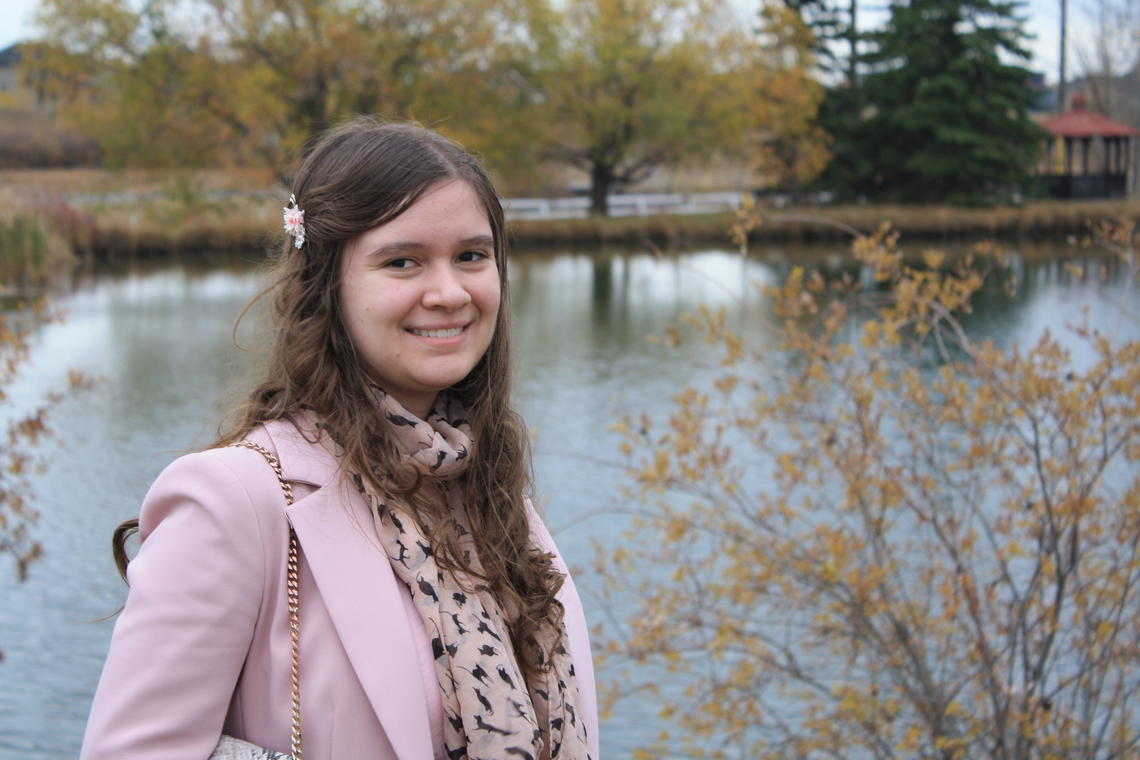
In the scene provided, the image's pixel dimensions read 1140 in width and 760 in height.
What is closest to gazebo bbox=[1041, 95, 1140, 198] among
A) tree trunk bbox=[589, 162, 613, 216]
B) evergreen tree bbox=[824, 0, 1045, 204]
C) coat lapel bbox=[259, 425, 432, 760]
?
evergreen tree bbox=[824, 0, 1045, 204]

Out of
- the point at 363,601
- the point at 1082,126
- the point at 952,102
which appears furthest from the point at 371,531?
the point at 1082,126

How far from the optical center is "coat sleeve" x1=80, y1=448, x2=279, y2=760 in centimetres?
138

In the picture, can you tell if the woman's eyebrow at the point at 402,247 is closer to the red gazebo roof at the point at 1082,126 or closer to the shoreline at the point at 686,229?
the shoreline at the point at 686,229

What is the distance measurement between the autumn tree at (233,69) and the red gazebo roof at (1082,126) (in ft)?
61.7

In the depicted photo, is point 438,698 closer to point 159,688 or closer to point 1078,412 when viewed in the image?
point 159,688

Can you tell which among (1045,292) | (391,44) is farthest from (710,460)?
(391,44)

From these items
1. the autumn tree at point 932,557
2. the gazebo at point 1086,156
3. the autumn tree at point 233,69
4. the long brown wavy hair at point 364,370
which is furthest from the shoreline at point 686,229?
the long brown wavy hair at point 364,370

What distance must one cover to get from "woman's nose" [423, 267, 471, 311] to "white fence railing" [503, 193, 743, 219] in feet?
114

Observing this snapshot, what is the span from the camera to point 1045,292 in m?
20.0

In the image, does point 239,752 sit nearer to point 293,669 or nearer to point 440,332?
point 293,669

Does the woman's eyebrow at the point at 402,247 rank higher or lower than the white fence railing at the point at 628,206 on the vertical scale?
higher

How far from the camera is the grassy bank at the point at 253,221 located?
30.1 meters

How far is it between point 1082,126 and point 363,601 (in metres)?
42.8

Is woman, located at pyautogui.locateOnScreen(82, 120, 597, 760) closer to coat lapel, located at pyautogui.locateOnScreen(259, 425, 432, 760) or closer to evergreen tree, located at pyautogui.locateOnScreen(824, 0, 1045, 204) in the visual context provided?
coat lapel, located at pyautogui.locateOnScreen(259, 425, 432, 760)
